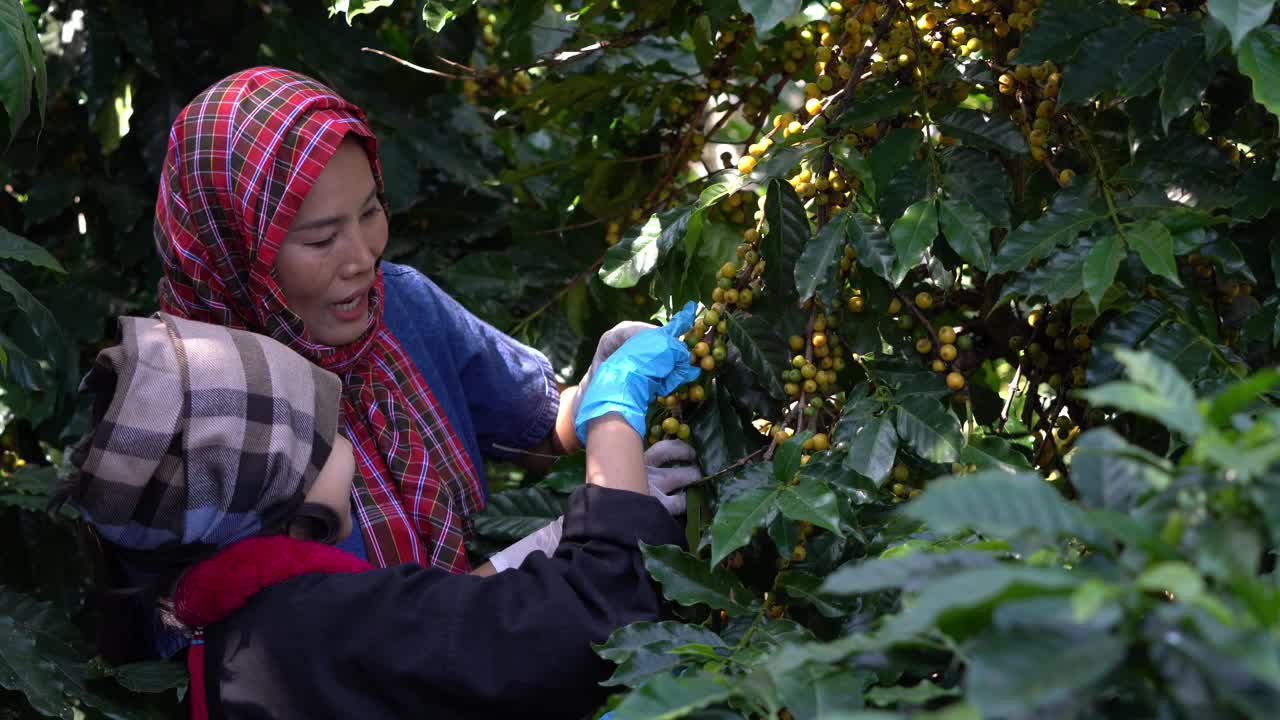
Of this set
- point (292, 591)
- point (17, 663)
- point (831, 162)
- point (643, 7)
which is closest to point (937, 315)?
point (831, 162)

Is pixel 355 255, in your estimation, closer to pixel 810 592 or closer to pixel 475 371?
pixel 475 371

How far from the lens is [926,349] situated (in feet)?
5.19

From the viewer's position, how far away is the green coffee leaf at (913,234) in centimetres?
141

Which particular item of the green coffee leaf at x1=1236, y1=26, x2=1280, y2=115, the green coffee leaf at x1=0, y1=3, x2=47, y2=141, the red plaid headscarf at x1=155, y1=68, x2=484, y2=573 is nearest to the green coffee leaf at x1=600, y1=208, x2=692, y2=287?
the red plaid headscarf at x1=155, y1=68, x2=484, y2=573

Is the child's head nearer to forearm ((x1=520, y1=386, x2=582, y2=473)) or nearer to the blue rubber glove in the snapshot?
the blue rubber glove

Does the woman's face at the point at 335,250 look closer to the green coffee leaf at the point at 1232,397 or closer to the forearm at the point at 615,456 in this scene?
the forearm at the point at 615,456

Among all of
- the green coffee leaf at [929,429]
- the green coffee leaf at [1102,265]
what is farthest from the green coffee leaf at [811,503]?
the green coffee leaf at [1102,265]

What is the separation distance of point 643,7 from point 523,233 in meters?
0.56

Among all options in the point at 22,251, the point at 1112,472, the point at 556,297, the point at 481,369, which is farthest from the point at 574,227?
the point at 1112,472

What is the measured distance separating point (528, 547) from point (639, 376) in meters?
0.29

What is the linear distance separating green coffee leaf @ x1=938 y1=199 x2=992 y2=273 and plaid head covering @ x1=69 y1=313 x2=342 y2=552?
815mm

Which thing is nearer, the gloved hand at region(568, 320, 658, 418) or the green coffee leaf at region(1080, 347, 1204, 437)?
the green coffee leaf at region(1080, 347, 1204, 437)

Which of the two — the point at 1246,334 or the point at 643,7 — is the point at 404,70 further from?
the point at 1246,334

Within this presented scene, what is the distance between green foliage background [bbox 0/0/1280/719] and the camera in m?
0.72
